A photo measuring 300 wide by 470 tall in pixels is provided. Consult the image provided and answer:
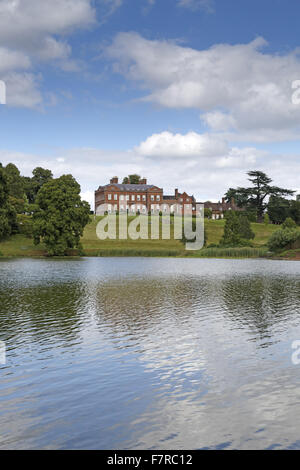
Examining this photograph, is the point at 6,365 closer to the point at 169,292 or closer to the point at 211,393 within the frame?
the point at 211,393

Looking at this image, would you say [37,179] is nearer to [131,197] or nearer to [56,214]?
[131,197]

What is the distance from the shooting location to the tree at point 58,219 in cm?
7938

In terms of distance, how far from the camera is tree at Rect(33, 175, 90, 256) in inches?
3125

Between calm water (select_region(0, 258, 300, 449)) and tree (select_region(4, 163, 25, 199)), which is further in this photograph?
tree (select_region(4, 163, 25, 199))

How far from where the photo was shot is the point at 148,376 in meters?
13.3

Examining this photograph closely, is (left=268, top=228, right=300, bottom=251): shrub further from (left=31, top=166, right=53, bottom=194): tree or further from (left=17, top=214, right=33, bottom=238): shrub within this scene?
(left=31, top=166, right=53, bottom=194): tree

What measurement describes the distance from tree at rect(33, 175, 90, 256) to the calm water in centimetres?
5359

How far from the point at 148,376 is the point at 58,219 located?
226ft

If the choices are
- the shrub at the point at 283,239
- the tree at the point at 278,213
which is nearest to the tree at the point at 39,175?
the tree at the point at 278,213

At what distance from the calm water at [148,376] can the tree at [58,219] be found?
53591mm

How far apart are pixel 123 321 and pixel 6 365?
313 inches

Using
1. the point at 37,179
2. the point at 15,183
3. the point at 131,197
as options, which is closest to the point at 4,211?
the point at 15,183

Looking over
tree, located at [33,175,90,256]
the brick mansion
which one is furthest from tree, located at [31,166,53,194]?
tree, located at [33,175,90,256]

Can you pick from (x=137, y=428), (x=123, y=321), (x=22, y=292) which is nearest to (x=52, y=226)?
(x=22, y=292)
